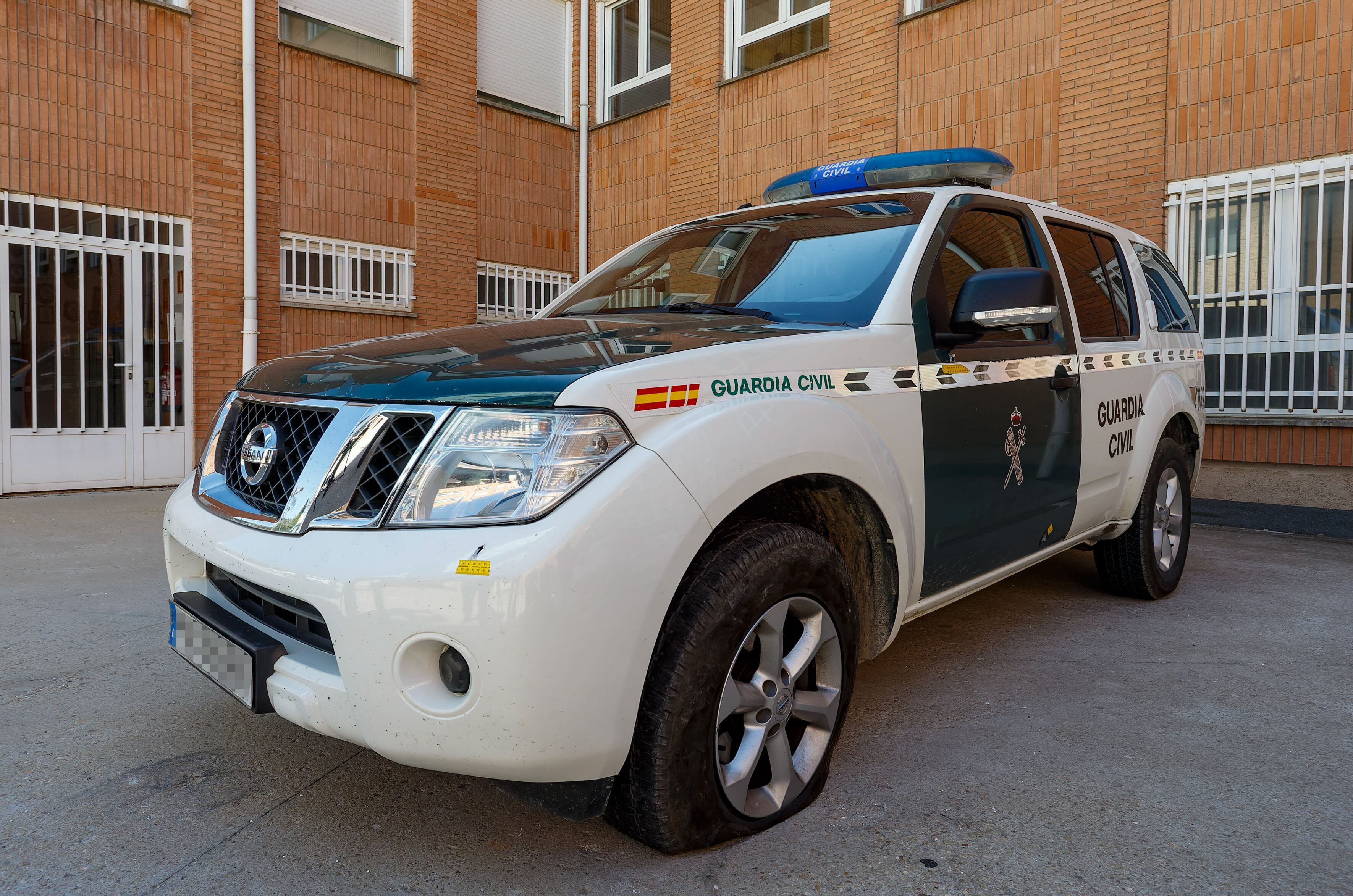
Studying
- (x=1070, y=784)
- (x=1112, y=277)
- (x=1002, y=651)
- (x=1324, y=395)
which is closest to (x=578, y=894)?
(x=1070, y=784)

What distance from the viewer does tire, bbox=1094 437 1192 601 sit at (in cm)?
417

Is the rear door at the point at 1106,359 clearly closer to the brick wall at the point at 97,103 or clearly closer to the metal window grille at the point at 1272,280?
the metal window grille at the point at 1272,280

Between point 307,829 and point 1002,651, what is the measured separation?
8.69 feet

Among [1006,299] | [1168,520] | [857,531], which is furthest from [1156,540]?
[857,531]

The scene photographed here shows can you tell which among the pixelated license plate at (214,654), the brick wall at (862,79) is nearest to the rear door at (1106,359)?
the pixelated license plate at (214,654)

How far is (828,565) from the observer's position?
221cm

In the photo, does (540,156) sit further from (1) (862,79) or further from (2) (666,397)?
(2) (666,397)

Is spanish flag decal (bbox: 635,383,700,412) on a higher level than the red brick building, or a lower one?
lower

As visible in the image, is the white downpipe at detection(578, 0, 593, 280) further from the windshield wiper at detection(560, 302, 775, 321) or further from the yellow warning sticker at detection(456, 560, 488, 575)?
the yellow warning sticker at detection(456, 560, 488, 575)

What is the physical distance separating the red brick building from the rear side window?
12.2 ft

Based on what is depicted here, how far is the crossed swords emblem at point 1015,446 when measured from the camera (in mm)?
2953

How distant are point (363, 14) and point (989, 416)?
9.96 m

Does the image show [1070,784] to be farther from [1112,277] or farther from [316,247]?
[316,247]

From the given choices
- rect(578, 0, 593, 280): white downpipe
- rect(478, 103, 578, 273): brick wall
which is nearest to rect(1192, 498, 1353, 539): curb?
rect(578, 0, 593, 280): white downpipe
